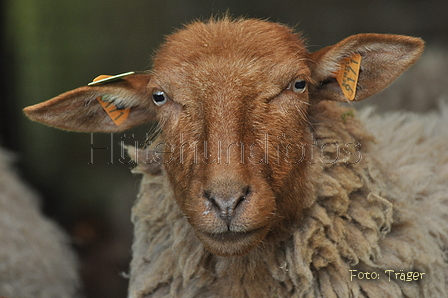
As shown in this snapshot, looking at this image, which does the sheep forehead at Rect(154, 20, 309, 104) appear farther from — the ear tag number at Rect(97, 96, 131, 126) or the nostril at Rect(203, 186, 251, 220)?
the nostril at Rect(203, 186, 251, 220)

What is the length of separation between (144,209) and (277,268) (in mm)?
1004

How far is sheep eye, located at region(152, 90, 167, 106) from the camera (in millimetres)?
2416

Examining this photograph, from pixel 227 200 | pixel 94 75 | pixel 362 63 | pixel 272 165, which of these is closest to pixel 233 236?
pixel 227 200

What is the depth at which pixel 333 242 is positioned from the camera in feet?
7.86

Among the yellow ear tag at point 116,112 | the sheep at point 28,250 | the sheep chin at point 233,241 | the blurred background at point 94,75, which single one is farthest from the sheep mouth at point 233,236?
the blurred background at point 94,75

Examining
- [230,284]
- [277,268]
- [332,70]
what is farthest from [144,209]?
[332,70]

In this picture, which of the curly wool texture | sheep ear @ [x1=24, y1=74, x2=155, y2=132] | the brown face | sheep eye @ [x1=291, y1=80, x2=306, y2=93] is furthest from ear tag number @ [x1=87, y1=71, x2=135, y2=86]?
sheep eye @ [x1=291, y1=80, x2=306, y2=93]

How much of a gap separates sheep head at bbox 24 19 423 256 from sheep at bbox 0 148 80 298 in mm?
1742

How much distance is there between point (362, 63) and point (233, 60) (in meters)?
0.77

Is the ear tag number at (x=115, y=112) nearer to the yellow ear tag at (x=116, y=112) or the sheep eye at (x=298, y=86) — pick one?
the yellow ear tag at (x=116, y=112)

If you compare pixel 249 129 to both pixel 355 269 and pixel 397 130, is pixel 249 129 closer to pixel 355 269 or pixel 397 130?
pixel 355 269

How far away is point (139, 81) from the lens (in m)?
2.63

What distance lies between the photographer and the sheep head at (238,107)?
1.96m

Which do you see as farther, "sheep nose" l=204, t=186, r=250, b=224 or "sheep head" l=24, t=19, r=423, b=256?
"sheep head" l=24, t=19, r=423, b=256
